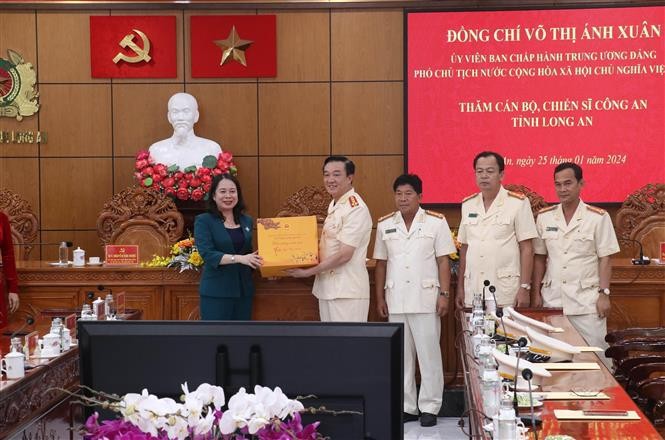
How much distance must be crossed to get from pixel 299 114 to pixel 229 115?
636 millimetres

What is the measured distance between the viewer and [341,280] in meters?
5.16

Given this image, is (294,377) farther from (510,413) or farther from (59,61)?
(59,61)

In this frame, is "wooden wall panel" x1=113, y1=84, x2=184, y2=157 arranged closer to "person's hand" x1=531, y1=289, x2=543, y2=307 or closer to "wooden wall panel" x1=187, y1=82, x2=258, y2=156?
"wooden wall panel" x1=187, y1=82, x2=258, y2=156

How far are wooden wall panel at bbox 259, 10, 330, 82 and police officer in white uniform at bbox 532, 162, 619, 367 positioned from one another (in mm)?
3413

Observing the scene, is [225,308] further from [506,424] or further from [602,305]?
[506,424]

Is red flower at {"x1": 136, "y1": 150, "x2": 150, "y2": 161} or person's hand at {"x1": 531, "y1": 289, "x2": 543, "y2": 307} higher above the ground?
red flower at {"x1": 136, "y1": 150, "x2": 150, "y2": 161}

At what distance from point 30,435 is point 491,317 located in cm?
203

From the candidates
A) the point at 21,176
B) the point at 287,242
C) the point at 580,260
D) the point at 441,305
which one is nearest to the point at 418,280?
the point at 441,305

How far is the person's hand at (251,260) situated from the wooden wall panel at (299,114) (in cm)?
303

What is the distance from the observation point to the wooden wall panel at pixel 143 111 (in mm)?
7875

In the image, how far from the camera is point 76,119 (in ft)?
26.0

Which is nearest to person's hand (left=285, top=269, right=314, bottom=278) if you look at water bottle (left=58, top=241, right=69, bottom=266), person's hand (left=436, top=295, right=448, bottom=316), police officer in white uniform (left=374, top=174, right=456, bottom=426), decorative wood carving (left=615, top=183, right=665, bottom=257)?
police officer in white uniform (left=374, top=174, right=456, bottom=426)

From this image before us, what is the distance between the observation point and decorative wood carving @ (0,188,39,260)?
6656mm

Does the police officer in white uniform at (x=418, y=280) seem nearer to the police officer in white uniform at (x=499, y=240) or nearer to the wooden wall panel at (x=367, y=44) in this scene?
the police officer in white uniform at (x=499, y=240)
